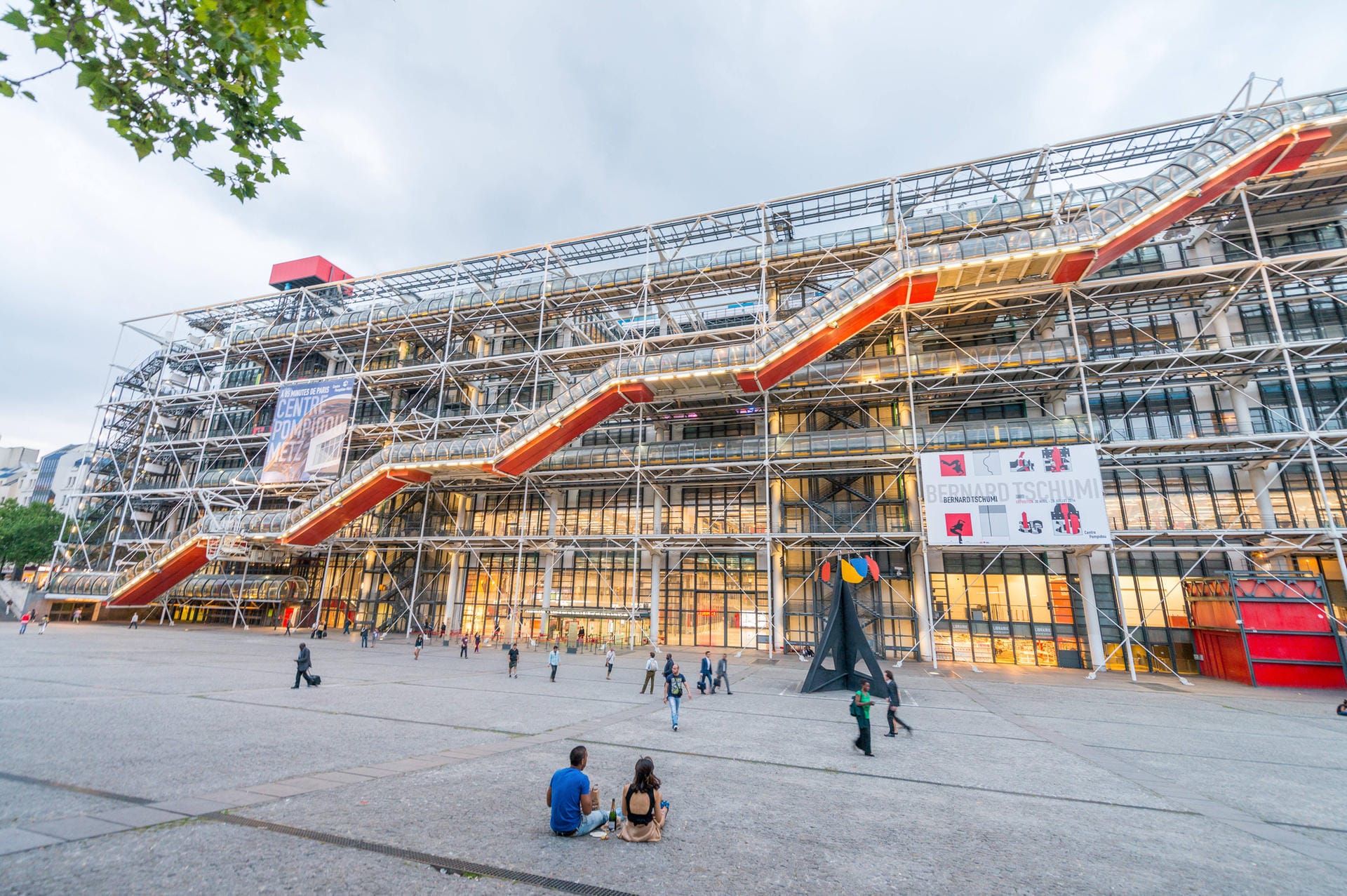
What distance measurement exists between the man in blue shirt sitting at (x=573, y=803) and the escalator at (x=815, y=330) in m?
18.4

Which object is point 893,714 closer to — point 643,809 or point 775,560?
point 643,809

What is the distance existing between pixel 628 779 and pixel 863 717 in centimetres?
367

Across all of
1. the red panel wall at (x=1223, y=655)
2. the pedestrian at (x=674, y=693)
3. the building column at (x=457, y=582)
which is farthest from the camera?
the building column at (x=457, y=582)

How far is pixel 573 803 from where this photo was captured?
489 centimetres

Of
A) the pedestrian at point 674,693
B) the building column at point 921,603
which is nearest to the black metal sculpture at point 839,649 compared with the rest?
the pedestrian at point 674,693

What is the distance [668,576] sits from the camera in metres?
27.6

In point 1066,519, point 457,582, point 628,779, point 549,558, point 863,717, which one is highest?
point 1066,519

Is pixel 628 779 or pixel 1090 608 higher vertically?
pixel 1090 608

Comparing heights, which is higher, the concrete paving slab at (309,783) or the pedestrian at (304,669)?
the pedestrian at (304,669)

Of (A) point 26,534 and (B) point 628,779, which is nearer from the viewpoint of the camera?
(B) point 628,779

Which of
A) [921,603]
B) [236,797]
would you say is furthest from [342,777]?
[921,603]

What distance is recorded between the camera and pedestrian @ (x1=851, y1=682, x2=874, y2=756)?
27.2ft

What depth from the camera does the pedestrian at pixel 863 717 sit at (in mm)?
8305

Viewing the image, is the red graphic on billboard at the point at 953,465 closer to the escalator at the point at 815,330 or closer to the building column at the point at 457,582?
the escalator at the point at 815,330
